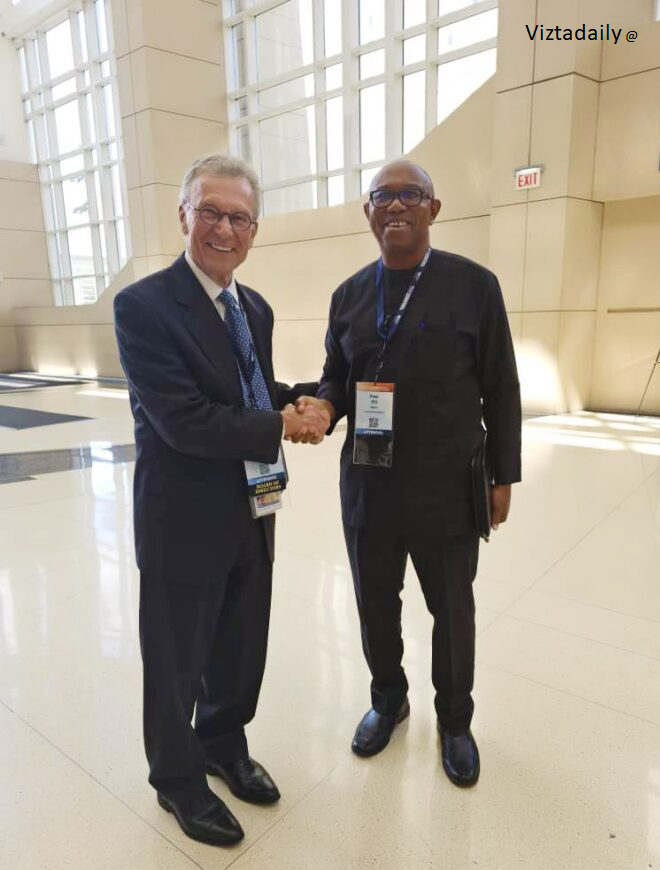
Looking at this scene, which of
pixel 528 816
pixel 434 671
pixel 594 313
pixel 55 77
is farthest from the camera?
pixel 55 77

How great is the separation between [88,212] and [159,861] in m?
18.3

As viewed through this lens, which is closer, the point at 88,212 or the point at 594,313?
the point at 594,313

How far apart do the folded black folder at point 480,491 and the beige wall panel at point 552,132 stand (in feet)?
22.9

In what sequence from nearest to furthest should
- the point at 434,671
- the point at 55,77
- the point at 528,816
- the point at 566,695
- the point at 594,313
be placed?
the point at 528,816
the point at 434,671
the point at 566,695
the point at 594,313
the point at 55,77

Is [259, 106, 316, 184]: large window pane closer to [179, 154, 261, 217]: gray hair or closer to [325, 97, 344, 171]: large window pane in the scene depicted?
[325, 97, 344, 171]: large window pane

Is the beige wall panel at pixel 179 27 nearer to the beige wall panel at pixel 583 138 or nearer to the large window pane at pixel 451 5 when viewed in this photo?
the large window pane at pixel 451 5

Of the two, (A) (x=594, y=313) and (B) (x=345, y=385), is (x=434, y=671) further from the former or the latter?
(A) (x=594, y=313)

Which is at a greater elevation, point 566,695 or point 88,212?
point 88,212

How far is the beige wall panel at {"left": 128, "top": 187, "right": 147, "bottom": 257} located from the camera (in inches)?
517

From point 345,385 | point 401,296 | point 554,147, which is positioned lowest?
point 345,385

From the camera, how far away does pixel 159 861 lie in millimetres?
1539

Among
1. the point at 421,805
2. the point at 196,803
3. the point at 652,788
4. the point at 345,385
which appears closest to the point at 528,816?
the point at 421,805

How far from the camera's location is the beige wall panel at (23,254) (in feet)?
58.1

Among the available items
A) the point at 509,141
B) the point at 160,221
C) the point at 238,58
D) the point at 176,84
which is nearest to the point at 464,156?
the point at 509,141
